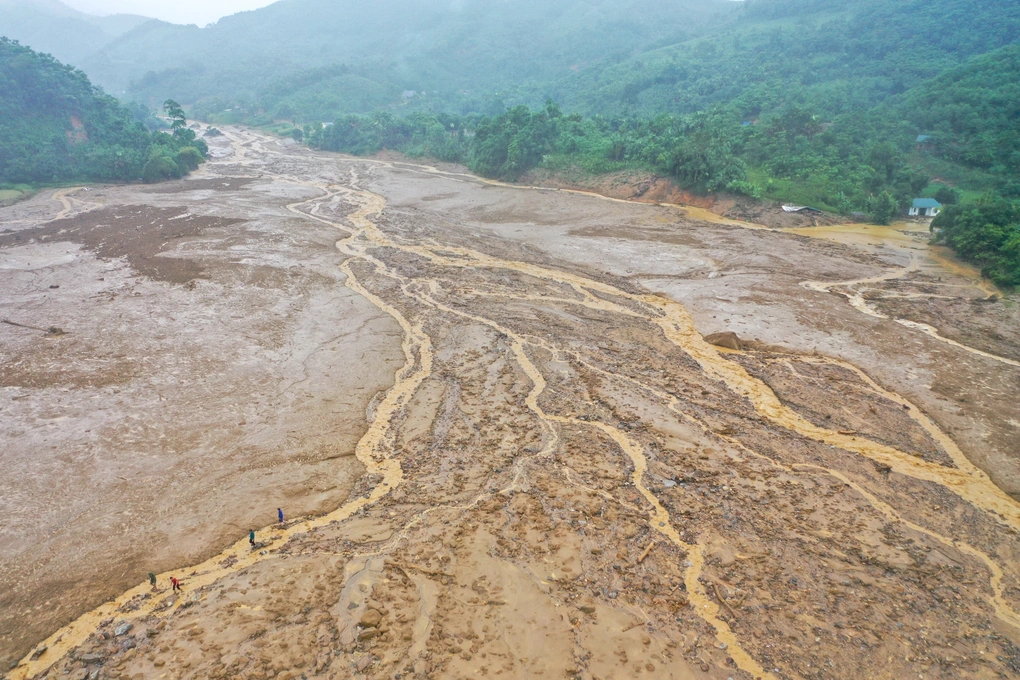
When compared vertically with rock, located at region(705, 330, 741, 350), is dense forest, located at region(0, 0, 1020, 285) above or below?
above

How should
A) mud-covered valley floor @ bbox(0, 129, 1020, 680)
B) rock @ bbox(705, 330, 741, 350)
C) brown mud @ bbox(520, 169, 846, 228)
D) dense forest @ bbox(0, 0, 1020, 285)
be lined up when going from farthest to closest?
1. dense forest @ bbox(0, 0, 1020, 285)
2. brown mud @ bbox(520, 169, 846, 228)
3. rock @ bbox(705, 330, 741, 350)
4. mud-covered valley floor @ bbox(0, 129, 1020, 680)

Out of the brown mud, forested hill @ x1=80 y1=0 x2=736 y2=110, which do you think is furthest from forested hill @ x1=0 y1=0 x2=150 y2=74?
the brown mud

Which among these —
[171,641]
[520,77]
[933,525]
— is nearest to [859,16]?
[520,77]

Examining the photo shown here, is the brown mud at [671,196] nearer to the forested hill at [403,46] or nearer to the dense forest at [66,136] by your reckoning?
the dense forest at [66,136]

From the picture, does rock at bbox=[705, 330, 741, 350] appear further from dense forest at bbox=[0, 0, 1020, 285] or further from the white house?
the white house

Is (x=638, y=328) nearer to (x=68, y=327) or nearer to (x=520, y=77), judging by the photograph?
(x=68, y=327)

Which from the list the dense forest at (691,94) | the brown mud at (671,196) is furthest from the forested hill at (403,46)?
the brown mud at (671,196)
